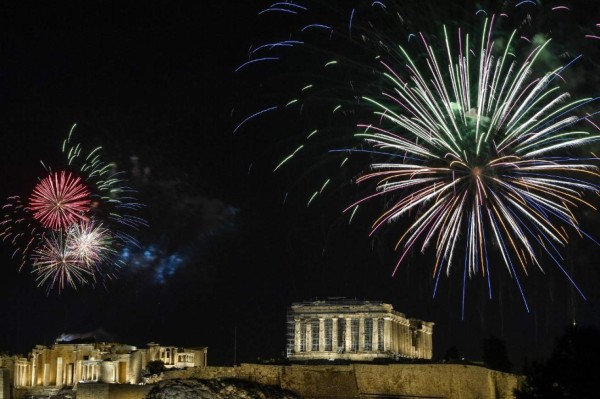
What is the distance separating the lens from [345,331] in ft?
251

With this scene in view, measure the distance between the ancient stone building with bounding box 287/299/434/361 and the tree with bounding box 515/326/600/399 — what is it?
29205 millimetres

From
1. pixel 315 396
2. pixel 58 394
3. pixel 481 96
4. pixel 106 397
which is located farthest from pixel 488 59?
pixel 58 394

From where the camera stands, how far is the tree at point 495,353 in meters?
69.2

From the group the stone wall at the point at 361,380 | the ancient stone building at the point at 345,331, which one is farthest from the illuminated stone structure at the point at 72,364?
the ancient stone building at the point at 345,331

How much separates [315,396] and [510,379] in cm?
1183

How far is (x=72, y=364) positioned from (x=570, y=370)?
123 ft

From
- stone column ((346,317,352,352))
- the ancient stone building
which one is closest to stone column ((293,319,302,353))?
the ancient stone building

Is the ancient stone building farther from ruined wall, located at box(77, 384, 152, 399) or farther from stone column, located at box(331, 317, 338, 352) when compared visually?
ruined wall, located at box(77, 384, 152, 399)

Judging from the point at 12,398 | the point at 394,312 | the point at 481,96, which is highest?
the point at 481,96

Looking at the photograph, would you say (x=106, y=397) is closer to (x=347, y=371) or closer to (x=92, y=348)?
(x=92, y=348)

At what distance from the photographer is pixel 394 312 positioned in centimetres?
7812

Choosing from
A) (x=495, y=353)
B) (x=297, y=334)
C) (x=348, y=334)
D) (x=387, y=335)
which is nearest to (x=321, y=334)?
(x=297, y=334)

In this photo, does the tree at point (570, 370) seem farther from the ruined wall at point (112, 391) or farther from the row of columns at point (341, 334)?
the row of columns at point (341, 334)

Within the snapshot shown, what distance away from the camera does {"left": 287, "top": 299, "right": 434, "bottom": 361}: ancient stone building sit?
7512cm
